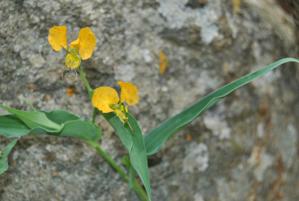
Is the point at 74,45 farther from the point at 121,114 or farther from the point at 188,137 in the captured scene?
the point at 188,137

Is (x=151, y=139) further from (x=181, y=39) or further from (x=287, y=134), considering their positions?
(x=287, y=134)

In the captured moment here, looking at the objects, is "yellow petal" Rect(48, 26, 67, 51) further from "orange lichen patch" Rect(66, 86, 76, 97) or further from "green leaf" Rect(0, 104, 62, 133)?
"orange lichen patch" Rect(66, 86, 76, 97)

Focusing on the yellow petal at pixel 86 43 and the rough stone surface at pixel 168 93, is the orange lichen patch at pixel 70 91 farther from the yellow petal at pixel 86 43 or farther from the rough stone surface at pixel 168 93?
the yellow petal at pixel 86 43

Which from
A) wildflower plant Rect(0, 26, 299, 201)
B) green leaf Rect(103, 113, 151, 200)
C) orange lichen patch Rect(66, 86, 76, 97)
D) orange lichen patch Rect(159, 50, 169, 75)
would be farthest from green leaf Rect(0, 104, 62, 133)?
orange lichen patch Rect(159, 50, 169, 75)

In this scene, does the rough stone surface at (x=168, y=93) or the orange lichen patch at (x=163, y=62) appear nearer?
the rough stone surface at (x=168, y=93)

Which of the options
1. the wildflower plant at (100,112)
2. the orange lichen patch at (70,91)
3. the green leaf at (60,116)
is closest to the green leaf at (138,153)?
the wildflower plant at (100,112)

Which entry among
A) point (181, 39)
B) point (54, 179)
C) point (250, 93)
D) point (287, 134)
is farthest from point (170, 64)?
point (287, 134)
